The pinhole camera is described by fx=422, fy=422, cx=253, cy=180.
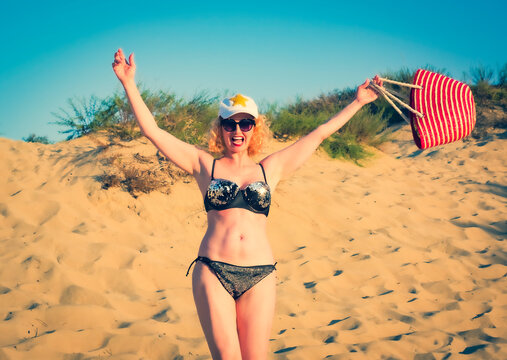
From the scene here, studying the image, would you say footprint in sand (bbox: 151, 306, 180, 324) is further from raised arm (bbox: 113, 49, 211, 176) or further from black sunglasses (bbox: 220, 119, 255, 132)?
black sunglasses (bbox: 220, 119, 255, 132)

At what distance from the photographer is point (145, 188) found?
643cm

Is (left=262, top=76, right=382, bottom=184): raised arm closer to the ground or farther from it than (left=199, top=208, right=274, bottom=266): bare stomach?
farther from it

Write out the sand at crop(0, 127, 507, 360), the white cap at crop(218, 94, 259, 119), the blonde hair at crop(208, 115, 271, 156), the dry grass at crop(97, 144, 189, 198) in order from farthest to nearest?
1. the dry grass at crop(97, 144, 189, 198)
2. the sand at crop(0, 127, 507, 360)
3. the blonde hair at crop(208, 115, 271, 156)
4. the white cap at crop(218, 94, 259, 119)

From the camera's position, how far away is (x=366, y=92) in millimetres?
3072

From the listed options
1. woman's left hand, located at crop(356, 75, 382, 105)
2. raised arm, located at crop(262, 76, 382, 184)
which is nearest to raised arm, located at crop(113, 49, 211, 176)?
raised arm, located at crop(262, 76, 382, 184)

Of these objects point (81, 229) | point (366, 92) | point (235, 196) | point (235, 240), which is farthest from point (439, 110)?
point (81, 229)

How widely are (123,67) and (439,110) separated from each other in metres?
2.28

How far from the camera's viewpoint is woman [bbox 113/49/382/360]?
2.39m

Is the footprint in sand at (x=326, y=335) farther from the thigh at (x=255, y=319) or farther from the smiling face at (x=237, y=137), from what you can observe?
the smiling face at (x=237, y=137)

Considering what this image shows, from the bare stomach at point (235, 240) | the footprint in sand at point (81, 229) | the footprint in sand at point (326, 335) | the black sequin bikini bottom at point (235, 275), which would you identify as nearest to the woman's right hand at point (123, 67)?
the bare stomach at point (235, 240)

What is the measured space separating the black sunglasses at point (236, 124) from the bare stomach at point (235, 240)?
0.55m

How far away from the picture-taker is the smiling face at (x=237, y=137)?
109 inches

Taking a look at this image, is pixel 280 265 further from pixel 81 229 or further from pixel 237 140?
pixel 237 140

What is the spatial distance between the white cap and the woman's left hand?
0.81 m
